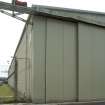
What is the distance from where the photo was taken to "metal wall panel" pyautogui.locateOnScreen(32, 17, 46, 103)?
51.5 ft

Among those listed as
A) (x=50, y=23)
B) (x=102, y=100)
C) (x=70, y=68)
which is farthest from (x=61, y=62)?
(x=102, y=100)

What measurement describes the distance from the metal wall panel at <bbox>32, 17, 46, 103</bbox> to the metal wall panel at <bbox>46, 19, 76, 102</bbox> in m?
0.28

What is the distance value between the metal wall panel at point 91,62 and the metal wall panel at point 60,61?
0.49 m

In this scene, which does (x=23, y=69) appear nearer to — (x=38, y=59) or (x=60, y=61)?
(x=60, y=61)

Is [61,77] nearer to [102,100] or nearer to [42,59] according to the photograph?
[42,59]

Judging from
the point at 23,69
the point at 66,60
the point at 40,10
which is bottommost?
the point at 23,69

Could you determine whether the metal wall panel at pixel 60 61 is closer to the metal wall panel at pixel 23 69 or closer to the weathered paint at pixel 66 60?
the weathered paint at pixel 66 60

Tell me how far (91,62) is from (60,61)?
1.94 metres

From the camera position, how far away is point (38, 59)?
15.9m

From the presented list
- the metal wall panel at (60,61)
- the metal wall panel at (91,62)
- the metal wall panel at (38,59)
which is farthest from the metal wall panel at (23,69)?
the metal wall panel at (91,62)

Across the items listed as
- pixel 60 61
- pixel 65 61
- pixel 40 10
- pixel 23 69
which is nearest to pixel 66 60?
pixel 65 61

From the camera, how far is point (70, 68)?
54.5 feet

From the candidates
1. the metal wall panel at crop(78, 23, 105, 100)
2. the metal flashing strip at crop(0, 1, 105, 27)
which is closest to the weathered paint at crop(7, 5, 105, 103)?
the metal wall panel at crop(78, 23, 105, 100)

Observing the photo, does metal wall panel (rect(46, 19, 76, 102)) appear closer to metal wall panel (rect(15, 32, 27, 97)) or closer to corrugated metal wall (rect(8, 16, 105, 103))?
corrugated metal wall (rect(8, 16, 105, 103))
